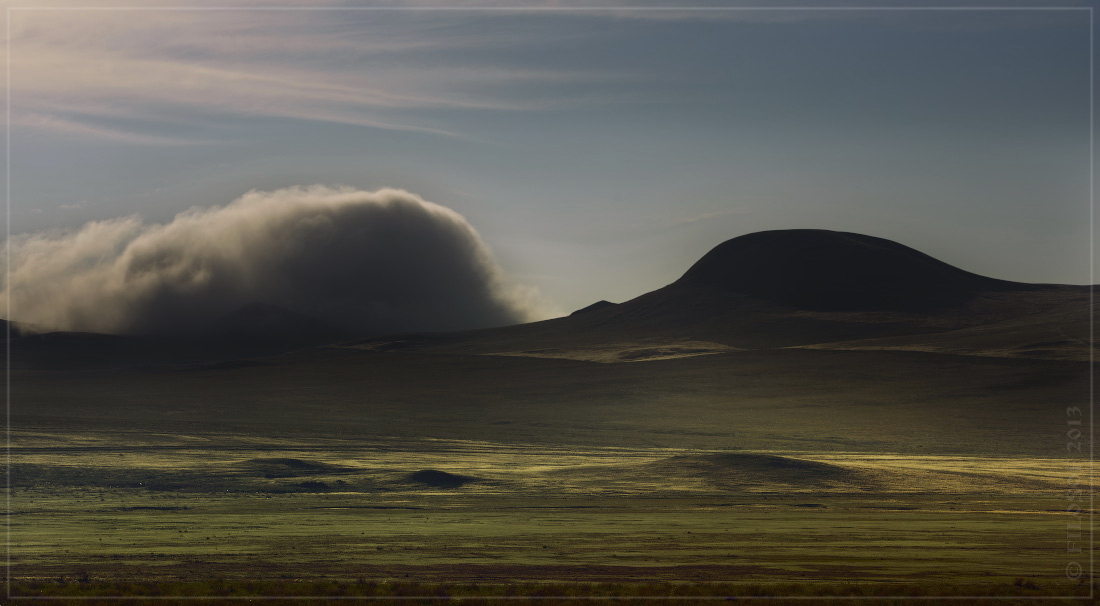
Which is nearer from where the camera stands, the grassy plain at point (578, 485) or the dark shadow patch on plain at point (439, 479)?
the grassy plain at point (578, 485)

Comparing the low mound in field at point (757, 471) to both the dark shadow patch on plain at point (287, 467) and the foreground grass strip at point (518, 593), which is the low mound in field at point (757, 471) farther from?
the foreground grass strip at point (518, 593)

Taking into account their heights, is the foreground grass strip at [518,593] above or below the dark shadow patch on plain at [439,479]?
above

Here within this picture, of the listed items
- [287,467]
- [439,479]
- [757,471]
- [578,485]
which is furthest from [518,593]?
[287,467]

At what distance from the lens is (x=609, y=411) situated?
10450 cm

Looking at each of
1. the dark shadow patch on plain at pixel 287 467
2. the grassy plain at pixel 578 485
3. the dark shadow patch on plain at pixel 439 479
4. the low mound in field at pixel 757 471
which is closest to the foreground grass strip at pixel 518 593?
the grassy plain at pixel 578 485

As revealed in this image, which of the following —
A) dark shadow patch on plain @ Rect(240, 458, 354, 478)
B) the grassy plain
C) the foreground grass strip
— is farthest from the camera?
dark shadow patch on plain @ Rect(240, 458, 354, 478)

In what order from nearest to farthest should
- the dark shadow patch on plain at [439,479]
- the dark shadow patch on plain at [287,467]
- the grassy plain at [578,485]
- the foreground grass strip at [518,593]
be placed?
the foreground grass strip at [518,593] → the grassy plain at [578,485] → the dark shadow patch on plain at [439,479] → the dark shadow patch on plain at [287,467]

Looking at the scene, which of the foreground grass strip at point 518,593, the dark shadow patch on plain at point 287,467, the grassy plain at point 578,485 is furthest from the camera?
the dark shadow patch on plain at point 287,467

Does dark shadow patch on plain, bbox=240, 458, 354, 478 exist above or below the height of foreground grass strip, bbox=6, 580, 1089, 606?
below

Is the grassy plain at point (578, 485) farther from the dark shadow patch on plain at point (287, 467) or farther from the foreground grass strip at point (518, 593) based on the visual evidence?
the dark shadow patch on plain at point (287, 467)

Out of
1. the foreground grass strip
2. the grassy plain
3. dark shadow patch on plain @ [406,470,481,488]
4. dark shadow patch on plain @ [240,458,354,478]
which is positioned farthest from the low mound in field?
the foreground grass strip

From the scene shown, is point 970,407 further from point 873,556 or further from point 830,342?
point 873,556

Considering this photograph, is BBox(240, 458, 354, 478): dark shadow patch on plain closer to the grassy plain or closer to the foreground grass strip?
the grassy plain

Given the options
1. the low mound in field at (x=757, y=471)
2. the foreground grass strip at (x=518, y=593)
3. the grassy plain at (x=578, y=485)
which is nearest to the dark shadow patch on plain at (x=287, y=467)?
the grassy plain at (x=578, y=485)
